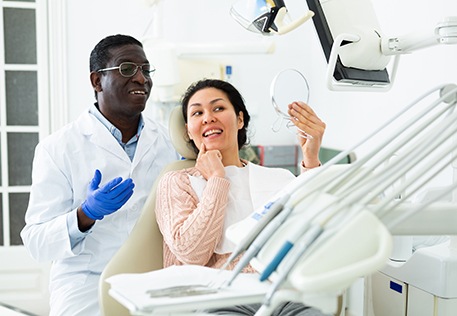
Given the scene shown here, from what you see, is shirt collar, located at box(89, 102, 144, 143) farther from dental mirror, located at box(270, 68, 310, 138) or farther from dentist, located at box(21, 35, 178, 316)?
dental mirror, located at box(270, 68, 310, 138)

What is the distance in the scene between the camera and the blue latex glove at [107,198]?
171 centimetres

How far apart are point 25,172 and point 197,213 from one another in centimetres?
219

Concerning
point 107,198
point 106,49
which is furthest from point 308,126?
point 106,49

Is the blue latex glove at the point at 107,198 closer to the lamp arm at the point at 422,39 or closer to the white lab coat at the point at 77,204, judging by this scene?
the white lab coat at the point at 77,204

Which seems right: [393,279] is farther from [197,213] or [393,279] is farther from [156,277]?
[156,277]

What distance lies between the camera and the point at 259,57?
A: 3.66 meters

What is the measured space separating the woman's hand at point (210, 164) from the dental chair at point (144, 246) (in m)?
0.12

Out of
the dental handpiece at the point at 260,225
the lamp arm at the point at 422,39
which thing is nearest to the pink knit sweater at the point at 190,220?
the lamp arm at the point at 422,39

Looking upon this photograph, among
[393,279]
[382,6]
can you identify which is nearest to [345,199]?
[393,279]

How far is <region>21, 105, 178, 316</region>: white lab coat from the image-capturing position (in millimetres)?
1835

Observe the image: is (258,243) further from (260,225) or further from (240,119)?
(240,119)

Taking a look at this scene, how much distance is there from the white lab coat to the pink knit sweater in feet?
0.86

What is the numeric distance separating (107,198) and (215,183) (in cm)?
35

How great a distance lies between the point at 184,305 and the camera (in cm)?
71
